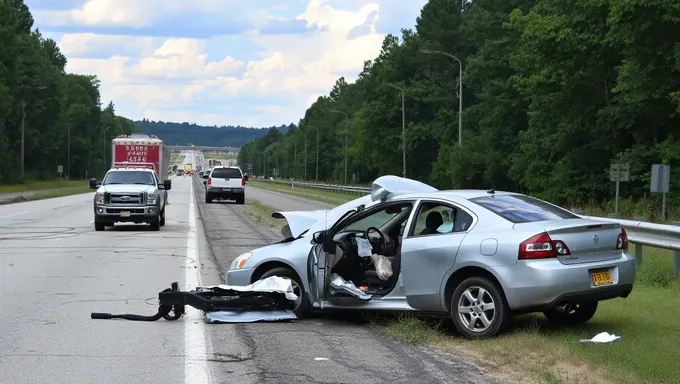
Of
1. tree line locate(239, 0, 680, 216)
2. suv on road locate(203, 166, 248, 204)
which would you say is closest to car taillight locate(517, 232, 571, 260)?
tree line locate(239, 0, 680, 216)

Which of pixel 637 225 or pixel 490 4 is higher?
pixel 490 4

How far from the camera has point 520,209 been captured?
30.9 feet

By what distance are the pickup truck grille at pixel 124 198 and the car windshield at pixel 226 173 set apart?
23.6m

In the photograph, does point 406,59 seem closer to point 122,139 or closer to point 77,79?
point 122,139

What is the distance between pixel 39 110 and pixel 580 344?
376ft

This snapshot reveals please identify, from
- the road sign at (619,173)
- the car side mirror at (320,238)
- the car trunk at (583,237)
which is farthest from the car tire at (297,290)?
the road sign at (619,173)

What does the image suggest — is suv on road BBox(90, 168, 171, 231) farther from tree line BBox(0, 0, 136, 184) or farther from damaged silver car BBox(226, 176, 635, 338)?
tree line BBox(0, 0, 136, 184)

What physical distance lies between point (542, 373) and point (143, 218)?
19865 millimetres

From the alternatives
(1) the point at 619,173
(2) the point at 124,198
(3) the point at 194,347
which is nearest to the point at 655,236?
(3) the point at 194,347

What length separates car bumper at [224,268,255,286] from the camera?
35.4ft

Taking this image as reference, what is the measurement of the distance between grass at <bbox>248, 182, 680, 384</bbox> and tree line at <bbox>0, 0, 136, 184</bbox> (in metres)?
79.5

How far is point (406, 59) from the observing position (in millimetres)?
84938

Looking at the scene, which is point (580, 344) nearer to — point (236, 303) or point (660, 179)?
point (236, 303)

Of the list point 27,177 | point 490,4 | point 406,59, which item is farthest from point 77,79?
point 490,4
